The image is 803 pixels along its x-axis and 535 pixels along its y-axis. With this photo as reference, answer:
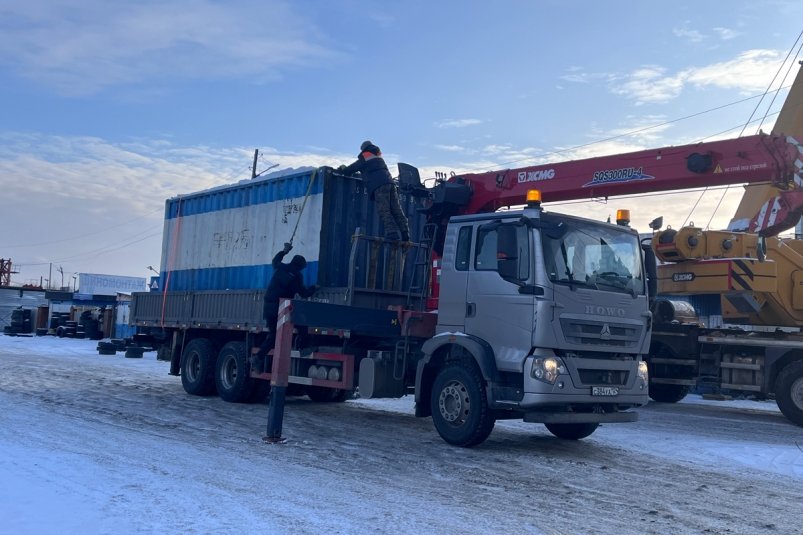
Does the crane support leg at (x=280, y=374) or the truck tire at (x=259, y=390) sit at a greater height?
the crane support leg at (x=280, y=374)

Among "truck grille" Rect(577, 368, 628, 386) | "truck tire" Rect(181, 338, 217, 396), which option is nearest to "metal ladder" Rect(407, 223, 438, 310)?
"truck grille" Rect(577, 368, 628, 386)

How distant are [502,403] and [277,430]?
2839mm

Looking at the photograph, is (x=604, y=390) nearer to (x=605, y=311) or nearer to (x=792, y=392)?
(x=605, y=311)

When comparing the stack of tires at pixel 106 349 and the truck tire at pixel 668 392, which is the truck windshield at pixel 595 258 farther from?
the stack of tires at pixel 106 349

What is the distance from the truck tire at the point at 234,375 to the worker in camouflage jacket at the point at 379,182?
3.89m

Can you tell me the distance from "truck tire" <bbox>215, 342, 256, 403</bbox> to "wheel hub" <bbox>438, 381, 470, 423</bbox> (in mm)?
5107

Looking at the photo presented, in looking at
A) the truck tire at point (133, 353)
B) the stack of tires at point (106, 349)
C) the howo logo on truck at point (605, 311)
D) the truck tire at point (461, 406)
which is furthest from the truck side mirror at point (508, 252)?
the stack of tires at point (106, 349)

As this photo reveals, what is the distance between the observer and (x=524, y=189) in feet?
36.3

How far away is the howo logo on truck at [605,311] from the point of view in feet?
28.6

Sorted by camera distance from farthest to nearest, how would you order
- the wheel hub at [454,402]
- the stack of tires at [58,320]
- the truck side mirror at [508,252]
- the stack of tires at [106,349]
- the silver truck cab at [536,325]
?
the stack of tires at [58,320] → the stack of tires at [106,349] → the wheel hub at [454,402] → the truck side mirror at [508,252] → the silver truck cab at [536,325]

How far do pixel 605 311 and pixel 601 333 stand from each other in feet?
0.87

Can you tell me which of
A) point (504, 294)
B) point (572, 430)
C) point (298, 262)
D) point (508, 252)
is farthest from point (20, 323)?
point (508, 252)

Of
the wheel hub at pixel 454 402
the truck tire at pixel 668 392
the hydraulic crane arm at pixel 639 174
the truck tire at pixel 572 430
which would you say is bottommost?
the truck tire at pixel 572 430

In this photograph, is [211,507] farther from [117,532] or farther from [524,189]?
[524,189]
